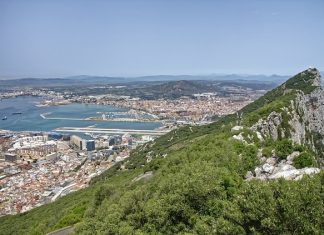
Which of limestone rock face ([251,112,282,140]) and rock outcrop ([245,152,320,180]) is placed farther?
limestone rock face ([251,112,282,140])

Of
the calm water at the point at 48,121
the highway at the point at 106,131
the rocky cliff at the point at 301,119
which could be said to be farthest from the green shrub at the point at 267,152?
the calm water at the point at 48,121

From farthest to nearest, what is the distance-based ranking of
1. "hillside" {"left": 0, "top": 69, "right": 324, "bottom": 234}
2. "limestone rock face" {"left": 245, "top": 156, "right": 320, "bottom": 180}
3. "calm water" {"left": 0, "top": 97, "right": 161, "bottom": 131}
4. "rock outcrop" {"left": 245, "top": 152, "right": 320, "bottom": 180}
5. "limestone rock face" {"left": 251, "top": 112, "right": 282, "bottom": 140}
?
"calm water" {"left": 0, "top": 97, "right": 161, "bottom": 131}
"limestone rock face" {"left": 251, "top": 112, "right": 282, "bottom": 140}
"rock outcrop" {"left": 245, "top": 152, "right": 320, "bottom": 180}
"limestone rock face" {"left": 245, "top": 156, "right": 320, "bottom": 180}
"hillside" {"left": 0, "top": 69, "right": 324, "bottom": 234}

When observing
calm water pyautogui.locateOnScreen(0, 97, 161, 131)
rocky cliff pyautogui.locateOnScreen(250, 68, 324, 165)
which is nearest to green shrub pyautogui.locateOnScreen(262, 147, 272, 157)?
rocky cliff pyautogui.locateOnScreen(250, 68, 324, 165)

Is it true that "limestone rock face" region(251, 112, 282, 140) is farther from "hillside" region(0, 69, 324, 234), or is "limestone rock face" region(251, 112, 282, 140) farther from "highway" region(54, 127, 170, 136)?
"highway" region(54, 127, 170, 136)

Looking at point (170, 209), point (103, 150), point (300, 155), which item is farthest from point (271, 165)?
point (103, 150)

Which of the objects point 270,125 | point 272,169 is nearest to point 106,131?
point 270,125

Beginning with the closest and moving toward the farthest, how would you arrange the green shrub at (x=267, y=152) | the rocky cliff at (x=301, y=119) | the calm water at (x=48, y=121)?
the green shrub at (x=267, y=152) < the rocky cliff at (x=301, y=119) < the calm water at (x=48, y=121)

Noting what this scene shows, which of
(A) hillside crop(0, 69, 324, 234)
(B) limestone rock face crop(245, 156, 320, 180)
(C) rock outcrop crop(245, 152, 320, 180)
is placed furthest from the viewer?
(C) rock outcrop crop(245, 152, 320, 180)

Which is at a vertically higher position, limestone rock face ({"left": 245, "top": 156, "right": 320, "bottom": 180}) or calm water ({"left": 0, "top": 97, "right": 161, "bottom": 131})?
limestone rock face ({"left": 245, "top": 156, "right": 320, "bottom": 180})

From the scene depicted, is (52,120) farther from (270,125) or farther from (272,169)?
(272,169)

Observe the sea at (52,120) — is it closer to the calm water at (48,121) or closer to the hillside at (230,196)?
the calm water at (48,121)

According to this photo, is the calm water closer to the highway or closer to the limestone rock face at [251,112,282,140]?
the highway

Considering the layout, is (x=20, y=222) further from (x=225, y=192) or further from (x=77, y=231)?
(x=225, y=192)
